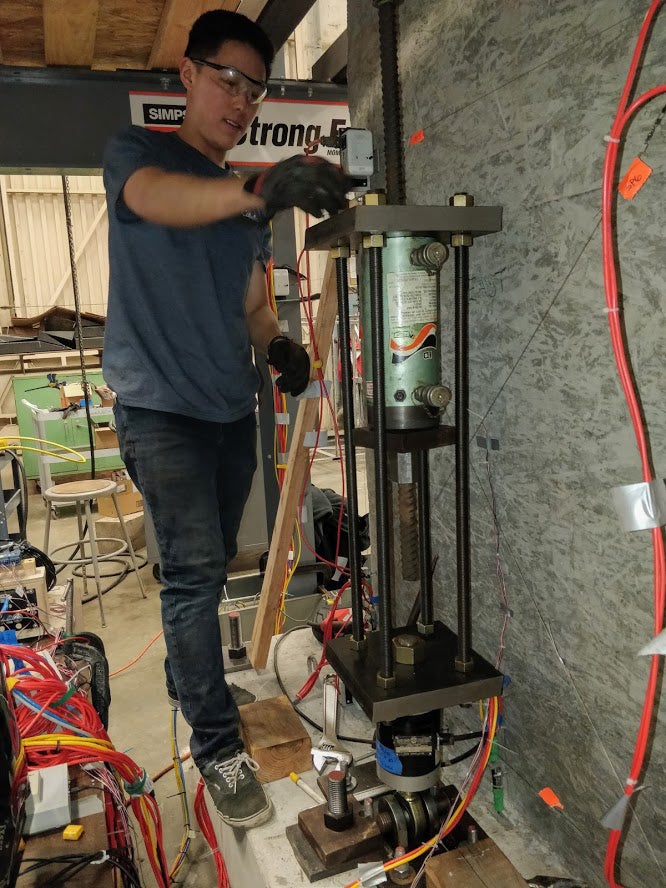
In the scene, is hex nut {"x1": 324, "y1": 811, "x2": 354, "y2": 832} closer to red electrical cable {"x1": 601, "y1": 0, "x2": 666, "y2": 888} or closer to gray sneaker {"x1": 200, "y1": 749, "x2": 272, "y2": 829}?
gray sneaker {"x1": 200, "y1": 749, "x2": 272, "y2": 829}

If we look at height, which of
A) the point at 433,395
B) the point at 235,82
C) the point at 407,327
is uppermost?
the point at 235,82

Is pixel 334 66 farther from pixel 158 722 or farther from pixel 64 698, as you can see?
pixel 158 722

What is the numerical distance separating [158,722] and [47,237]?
24.0 feet

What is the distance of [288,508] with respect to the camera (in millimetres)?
1831

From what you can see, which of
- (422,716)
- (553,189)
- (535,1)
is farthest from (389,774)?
(535,1)

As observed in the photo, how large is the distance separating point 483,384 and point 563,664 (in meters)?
0.53

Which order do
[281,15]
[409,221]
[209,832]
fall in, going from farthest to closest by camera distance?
[281,15], [209,832], [409,221]

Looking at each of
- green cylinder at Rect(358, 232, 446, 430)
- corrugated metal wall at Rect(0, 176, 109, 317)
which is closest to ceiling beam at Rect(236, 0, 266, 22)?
green cylinder at Rect(358, 232, 446, 430)

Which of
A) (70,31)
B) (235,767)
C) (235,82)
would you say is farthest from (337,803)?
(70,31)

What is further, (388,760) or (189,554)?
(189,554)

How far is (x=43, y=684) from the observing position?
4.71 ft

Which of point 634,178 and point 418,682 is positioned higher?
point 634,178

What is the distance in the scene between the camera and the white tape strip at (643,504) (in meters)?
0.70

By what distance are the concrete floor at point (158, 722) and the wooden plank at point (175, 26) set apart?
6.40 ft
